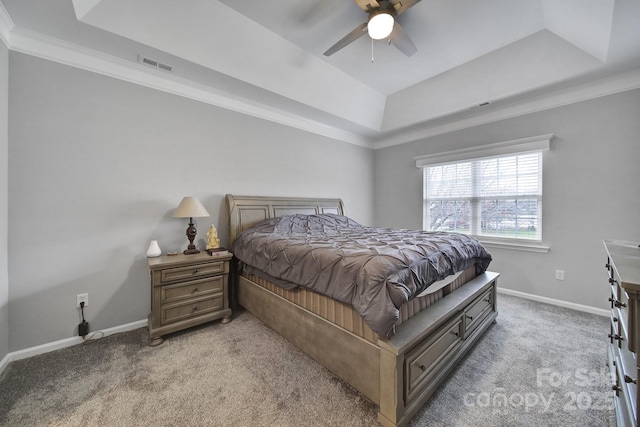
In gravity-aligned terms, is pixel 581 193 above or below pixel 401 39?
below

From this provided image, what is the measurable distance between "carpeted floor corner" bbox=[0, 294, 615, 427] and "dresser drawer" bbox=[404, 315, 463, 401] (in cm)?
16

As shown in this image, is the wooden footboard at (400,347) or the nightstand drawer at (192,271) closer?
the wooden footboard at (400,347)

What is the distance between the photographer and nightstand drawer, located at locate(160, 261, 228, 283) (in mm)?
2195

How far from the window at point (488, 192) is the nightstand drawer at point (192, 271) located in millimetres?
3552

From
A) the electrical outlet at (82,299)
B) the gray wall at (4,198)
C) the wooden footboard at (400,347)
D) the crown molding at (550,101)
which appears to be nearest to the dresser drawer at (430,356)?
the wooden footboard at (400,347)

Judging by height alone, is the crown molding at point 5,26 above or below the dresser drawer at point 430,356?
above

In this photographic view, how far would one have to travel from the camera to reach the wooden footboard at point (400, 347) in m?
1.31

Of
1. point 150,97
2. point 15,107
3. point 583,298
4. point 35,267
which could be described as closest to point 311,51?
point 150,97

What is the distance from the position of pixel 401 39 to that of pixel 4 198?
3573mm

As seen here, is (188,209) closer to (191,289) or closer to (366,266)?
(191,289)

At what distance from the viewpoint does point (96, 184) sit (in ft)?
7.48

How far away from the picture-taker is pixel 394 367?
1278 mm

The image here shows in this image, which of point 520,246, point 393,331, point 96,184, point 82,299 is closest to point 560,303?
point 520,246

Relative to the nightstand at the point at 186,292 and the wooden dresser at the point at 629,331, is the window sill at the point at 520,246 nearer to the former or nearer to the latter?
the wooden dresser at the point at 629,331
